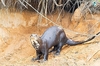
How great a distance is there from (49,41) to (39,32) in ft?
2.72

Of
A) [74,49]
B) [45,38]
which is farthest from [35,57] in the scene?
[74,49]

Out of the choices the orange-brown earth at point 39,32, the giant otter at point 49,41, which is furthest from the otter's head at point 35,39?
the orange-brown earth at point 39,32

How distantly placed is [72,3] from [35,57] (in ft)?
4.27

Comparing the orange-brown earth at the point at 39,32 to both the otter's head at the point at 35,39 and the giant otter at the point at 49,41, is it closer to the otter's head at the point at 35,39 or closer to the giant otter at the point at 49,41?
the giant otter at the point at 49,41

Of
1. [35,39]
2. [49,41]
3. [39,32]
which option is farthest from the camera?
[39,32]

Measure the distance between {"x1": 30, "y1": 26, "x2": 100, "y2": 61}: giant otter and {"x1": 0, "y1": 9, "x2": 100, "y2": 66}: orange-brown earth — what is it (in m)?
0.08

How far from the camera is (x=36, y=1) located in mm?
4203

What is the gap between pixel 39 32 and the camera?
4125 mm

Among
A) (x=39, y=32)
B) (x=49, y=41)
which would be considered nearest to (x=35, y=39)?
(x=49, y=41)

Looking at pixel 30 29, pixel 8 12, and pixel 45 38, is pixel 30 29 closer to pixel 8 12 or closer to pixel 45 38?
pixel 8 12

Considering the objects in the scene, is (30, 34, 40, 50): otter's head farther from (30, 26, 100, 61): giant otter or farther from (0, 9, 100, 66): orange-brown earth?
(0, 9, 100, 66): orange-brown earth

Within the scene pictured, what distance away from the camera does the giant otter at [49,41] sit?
125 inches

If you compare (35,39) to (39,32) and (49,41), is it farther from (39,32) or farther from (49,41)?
(39,32)

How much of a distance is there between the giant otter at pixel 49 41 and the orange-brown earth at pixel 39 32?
0.26 ft
